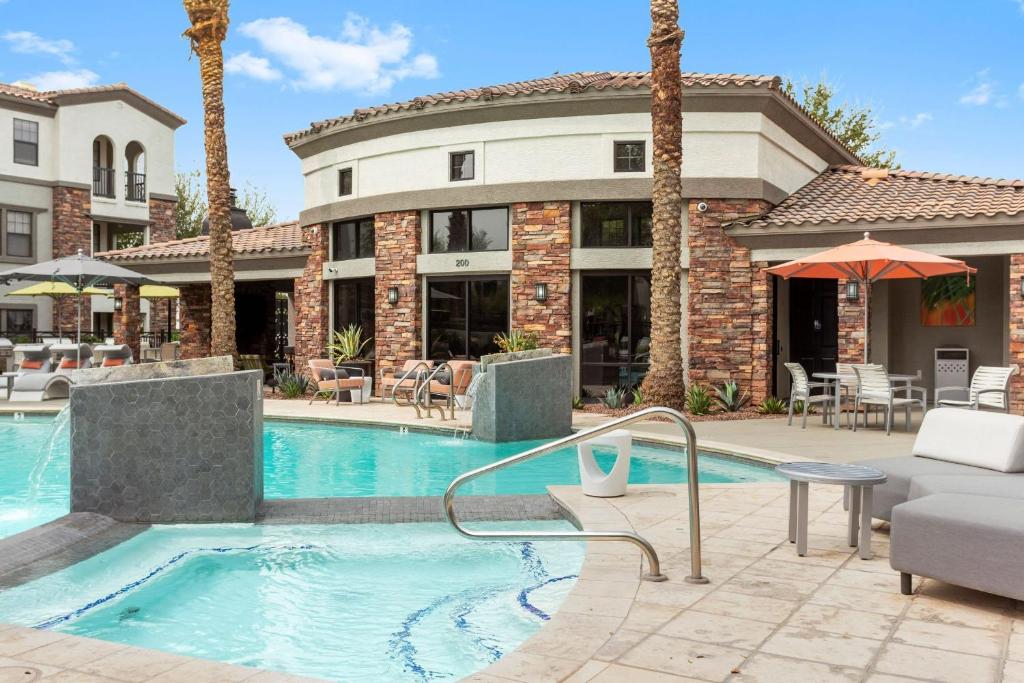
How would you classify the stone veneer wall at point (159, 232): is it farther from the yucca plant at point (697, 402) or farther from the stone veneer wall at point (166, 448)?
the stone veneer wall at point (166, 448)

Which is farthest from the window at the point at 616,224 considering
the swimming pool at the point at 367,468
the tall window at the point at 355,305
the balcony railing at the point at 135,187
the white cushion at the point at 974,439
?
the balcony railing at the point at 135,187

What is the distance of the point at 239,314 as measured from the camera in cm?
2488

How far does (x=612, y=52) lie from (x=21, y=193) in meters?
42.1

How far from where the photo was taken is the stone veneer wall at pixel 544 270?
1639 cm

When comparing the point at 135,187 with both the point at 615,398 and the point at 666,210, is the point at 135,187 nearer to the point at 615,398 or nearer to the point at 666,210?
the point at 615,398

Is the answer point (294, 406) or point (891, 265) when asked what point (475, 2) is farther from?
point (891, 265)

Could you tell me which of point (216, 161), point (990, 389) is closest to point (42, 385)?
point (216, 161)

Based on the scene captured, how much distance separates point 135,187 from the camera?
33.7 m

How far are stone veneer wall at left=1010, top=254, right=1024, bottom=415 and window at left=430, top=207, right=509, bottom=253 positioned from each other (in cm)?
886

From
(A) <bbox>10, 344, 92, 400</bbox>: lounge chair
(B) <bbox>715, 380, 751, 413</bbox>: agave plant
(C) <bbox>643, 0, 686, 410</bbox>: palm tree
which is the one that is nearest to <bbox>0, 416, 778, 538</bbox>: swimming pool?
Result: (C) <bbox>643, 0, 686, 410</bbox>: palm tree

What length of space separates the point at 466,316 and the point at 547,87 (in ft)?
15.9

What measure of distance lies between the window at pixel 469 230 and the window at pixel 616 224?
1.68m

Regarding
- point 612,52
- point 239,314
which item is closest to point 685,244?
point 239,314

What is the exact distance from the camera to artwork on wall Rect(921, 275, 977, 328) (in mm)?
16953
